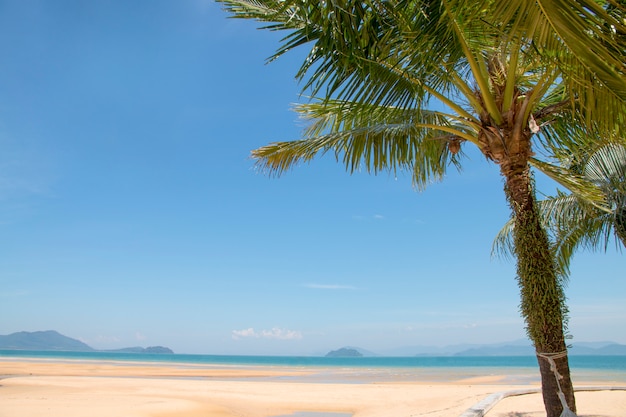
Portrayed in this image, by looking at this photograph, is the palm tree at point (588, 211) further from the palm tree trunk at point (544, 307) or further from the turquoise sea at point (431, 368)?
the turquoise sea at point (431, 368)

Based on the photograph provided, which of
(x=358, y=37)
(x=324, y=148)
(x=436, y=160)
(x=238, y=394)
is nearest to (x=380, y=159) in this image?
(x=324, y=148)

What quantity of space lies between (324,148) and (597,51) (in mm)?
3391

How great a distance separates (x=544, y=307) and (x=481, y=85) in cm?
244

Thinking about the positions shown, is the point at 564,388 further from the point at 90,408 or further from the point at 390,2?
the point at 90,408

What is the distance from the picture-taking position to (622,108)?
3.64 metres

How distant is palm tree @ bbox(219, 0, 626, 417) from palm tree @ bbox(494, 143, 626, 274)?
165 centimetres

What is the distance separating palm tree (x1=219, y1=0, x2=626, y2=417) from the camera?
3277mm

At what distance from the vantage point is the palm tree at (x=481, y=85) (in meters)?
3.28

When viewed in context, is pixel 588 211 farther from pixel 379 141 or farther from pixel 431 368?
pixel 431 368

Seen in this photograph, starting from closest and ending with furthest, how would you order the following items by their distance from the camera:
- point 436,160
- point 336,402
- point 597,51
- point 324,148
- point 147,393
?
1. point 597,51
2. point 324,148
3. point 436,160
4. point 336,402
5. point 147,393

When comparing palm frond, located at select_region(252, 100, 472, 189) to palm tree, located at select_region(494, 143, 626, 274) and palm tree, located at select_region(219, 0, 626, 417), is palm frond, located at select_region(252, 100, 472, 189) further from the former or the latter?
palm tree, located at select_region(494, 143, 626, 274)

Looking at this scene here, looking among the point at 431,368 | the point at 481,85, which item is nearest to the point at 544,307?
the point at 481,85

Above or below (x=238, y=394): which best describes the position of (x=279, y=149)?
above

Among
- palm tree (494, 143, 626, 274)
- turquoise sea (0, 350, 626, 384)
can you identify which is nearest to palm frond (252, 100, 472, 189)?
palm tree (494, 143, 626, 274)
